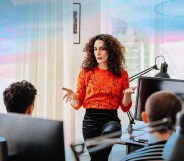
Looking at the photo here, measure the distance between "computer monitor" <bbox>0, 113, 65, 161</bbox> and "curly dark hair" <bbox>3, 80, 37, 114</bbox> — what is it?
252mm

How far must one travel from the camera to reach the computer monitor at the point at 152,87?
2.41m

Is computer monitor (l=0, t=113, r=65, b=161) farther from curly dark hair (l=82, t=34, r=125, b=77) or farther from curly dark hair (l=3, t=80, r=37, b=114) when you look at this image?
curly dark hair (l=82, t=34, r=125, b=77)

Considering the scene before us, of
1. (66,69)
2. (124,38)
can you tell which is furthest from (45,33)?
(124,38)

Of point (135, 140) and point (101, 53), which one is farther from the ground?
point (101, 53)

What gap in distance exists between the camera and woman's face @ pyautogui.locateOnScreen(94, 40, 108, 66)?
2.67 m

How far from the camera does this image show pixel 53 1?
11.0 feet

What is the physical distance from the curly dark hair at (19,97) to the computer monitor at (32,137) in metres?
0.25

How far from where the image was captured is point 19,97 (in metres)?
1.62

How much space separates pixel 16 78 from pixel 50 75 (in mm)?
342

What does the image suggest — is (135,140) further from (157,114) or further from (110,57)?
(157,114)

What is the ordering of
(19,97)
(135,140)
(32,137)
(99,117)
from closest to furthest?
(32,137)
(19,97)
(135,140)
(99,117)

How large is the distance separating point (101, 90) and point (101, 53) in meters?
0.32

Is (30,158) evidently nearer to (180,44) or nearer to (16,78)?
(16,78)

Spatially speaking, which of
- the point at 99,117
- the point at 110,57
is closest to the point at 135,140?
the point at 99,117
